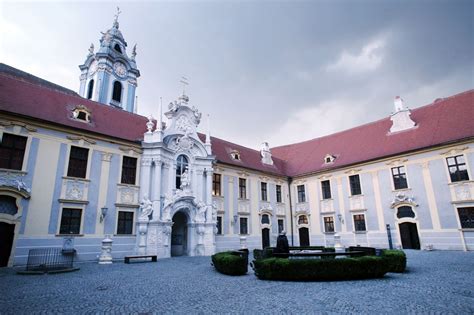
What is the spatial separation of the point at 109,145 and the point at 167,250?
8.03 meters

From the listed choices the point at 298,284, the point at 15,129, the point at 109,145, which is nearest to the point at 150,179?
the point at 109,145

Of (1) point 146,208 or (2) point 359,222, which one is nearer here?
(1) point 146,208

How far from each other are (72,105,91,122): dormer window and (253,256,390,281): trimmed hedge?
1532 cm

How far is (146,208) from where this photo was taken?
→ 1861 centimetres

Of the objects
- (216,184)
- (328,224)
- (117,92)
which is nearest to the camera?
(216,184)

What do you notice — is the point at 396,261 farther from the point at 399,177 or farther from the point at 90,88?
the point at 90,88

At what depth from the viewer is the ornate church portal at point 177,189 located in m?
18.7

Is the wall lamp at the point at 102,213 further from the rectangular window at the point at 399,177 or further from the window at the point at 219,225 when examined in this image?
the rectangular window at the point at 399,177

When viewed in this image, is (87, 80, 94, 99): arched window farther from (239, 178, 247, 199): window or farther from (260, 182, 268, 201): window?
(260, 182, 268, 201): window

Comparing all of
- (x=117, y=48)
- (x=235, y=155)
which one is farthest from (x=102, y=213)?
(x=117, y=48)

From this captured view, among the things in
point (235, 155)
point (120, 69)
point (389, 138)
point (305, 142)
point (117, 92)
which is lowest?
point (235, 155)

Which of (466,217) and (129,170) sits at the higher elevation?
(129,170)

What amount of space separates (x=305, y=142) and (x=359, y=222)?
12900 mm

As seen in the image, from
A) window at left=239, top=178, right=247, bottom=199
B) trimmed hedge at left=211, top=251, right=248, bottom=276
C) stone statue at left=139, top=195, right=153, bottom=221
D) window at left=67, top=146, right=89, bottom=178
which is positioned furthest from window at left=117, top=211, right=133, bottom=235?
window at left=239, top=178, right=247, bottom=199
